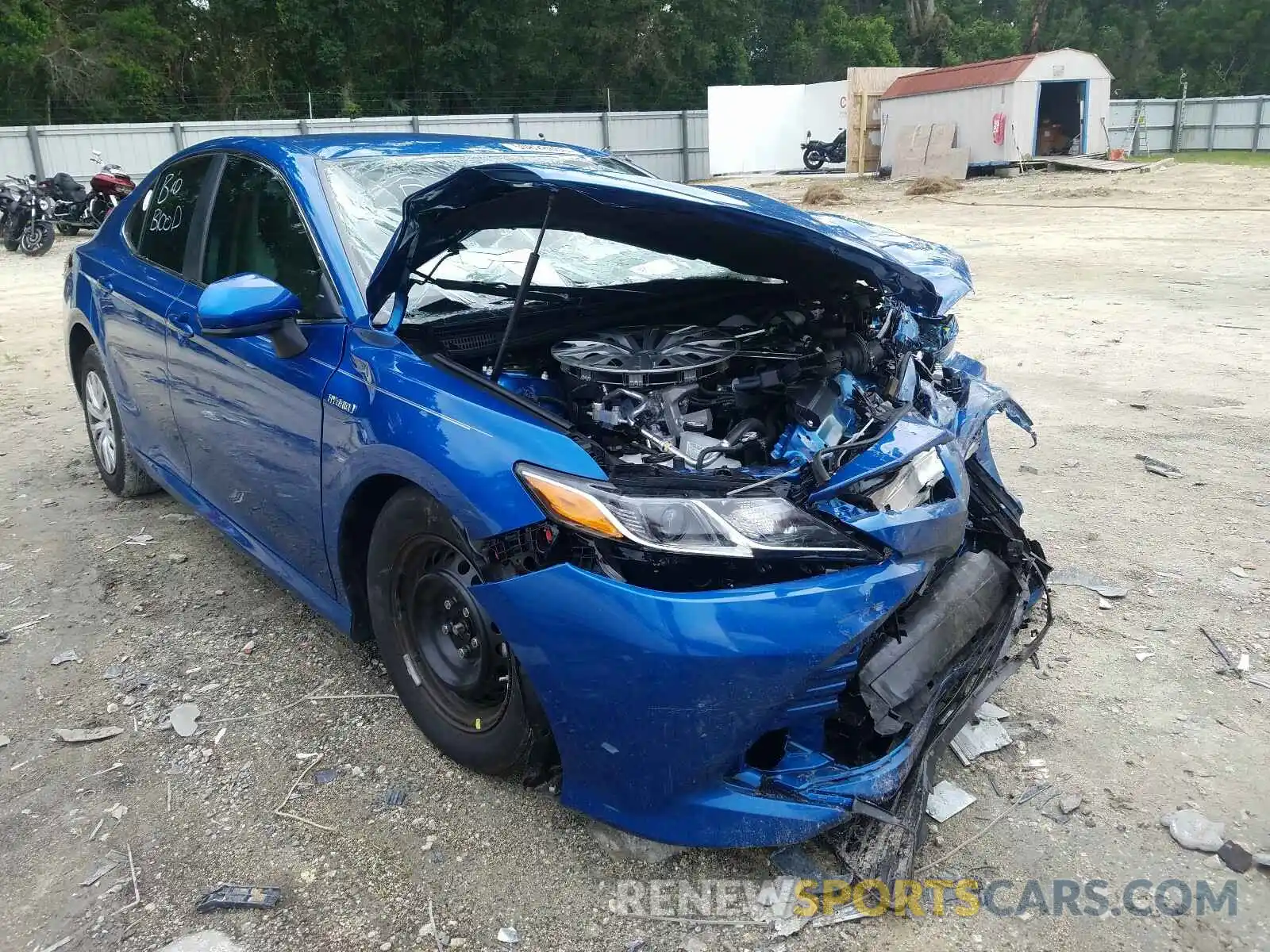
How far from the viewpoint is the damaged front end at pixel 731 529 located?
6.88 ft

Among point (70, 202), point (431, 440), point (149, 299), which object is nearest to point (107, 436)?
point (149, 299)

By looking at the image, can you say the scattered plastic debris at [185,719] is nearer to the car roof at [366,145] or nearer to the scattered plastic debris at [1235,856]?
→ the car roof at [366,145]

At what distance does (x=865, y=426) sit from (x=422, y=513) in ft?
3.95

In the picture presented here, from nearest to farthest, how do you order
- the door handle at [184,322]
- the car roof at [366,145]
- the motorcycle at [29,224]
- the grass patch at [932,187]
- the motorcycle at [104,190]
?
the car roof at [366,145]
the door handle at [184,322]
the motorcycle at [29,224]
the motorcycle at [104,190]
the grass patch at [932,187]

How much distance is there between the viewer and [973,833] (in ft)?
8.16

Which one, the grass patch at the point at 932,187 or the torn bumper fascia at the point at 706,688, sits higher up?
the torn bumper fascia at the point at 706,688

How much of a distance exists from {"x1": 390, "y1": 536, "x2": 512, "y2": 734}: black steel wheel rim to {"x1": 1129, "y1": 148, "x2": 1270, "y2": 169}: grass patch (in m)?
27.2

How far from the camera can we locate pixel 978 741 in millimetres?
2832

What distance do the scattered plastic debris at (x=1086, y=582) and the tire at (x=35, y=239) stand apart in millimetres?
17614

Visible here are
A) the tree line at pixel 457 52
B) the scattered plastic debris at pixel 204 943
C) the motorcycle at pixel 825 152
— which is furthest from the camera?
the motorcycle at pixel 825 152

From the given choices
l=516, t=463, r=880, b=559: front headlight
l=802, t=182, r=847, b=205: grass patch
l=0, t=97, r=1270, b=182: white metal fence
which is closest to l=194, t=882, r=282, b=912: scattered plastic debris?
l=516, t=463, r=880, b=559: front headlight

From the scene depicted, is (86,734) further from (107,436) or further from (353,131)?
(353,131)

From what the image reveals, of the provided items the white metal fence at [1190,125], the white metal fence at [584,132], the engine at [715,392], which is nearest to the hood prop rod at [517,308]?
the engine at [715,392]

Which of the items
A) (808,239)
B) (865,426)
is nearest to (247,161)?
(808,239)
